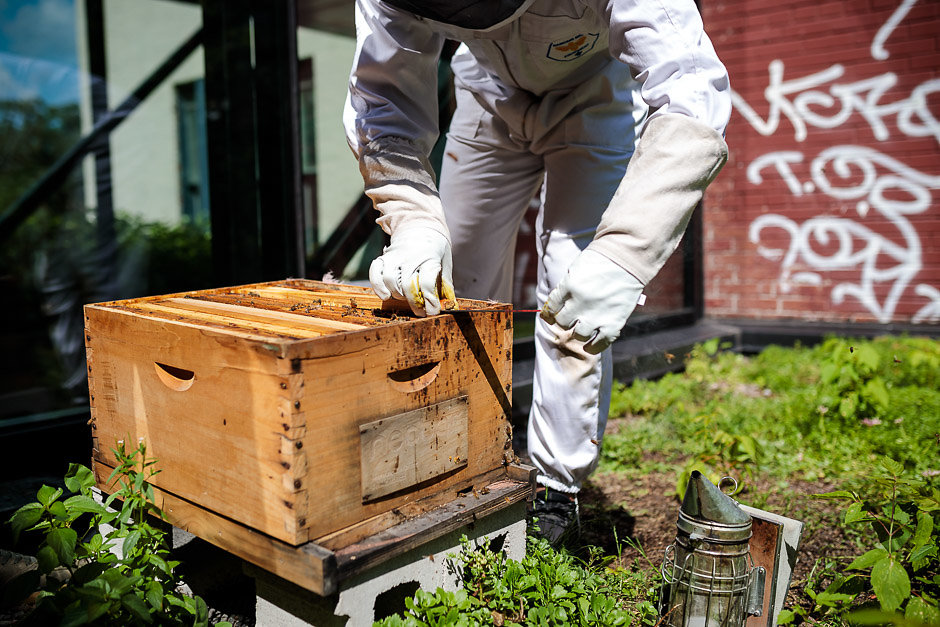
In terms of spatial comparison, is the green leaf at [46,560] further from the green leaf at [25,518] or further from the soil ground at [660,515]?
the soil ground at [660,515]

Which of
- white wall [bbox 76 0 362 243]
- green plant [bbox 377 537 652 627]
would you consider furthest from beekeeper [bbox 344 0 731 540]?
white wall [bbox 76 0 362 243]

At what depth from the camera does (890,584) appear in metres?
1.42

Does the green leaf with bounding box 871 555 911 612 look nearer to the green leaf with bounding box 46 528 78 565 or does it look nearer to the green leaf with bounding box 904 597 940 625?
the green leaf with bounding box 904 597 940 625

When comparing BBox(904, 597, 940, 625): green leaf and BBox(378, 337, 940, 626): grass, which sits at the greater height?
BBox(904, 597, 940, 625): green leaf

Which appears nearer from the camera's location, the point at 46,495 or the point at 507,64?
the point at 46,495

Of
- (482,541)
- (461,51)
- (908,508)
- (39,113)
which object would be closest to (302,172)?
(461,51)

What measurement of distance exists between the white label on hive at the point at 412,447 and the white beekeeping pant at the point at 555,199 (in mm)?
511

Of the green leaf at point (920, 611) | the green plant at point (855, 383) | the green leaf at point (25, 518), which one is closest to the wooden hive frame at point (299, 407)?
the green leaf at point (25, 518)

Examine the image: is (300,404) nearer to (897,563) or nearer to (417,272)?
(417,272)

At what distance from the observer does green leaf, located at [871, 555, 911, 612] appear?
140 centimetres

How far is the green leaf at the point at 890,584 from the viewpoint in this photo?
140 cm

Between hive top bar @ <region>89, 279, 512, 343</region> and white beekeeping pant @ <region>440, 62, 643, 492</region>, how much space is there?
0.50 m

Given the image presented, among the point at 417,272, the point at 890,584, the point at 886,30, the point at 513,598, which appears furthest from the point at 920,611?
the point at 886,30

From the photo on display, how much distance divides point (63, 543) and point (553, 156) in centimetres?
169
